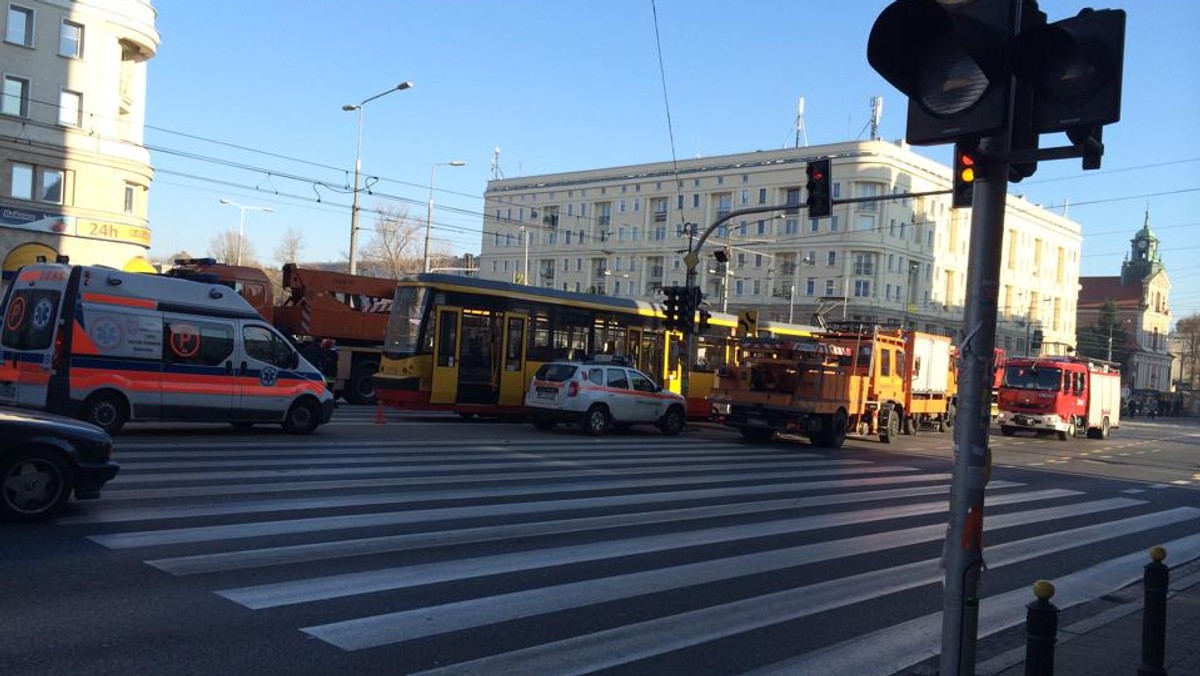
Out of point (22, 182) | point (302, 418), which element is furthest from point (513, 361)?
point (22, 182)

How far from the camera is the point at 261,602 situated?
633cm

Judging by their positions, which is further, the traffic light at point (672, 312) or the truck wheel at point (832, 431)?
the traffic light at point (672, 312)

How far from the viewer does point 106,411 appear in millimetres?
14719

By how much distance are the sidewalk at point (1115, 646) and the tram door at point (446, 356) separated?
51.4ft

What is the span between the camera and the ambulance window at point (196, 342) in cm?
1536

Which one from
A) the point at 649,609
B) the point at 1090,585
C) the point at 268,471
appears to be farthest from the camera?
the point at 268,471

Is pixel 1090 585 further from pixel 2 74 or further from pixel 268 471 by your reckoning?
pixel 2 74

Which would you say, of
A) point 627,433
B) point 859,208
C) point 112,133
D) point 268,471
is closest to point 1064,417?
point 627,433

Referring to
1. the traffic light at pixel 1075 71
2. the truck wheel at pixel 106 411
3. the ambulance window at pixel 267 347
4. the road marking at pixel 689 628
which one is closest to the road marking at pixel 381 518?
the road marking at pixel 689 628

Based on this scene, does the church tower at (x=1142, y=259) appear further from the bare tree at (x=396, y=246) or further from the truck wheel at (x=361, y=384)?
the truck wheel at (x=361, y=384)

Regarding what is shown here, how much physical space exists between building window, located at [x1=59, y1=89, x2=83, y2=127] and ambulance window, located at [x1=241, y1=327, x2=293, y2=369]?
27725 mm

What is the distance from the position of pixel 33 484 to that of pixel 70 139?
3497 cm

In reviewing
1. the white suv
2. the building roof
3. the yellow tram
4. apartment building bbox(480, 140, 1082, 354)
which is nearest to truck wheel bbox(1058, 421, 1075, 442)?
the yellow tram

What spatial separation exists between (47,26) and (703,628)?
1628 inches
